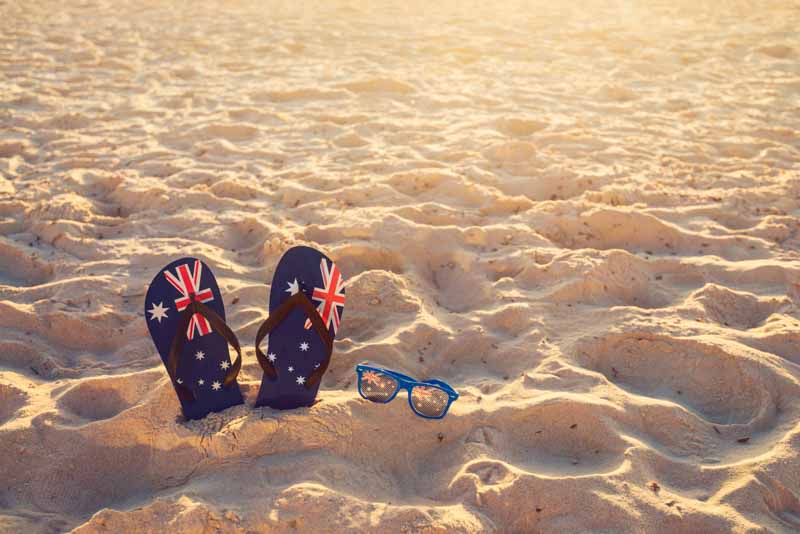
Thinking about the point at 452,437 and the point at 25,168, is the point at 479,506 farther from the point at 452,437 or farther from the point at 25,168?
the point at 25,168

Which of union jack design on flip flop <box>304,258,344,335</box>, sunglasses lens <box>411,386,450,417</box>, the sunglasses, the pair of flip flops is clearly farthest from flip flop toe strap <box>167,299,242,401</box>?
sunglasses lens <box>411,386,450,417</box>

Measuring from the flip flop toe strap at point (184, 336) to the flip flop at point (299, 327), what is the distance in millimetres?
89

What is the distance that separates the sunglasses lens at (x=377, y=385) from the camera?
1.77 metres

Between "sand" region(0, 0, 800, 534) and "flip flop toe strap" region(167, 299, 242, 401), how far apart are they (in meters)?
0.10

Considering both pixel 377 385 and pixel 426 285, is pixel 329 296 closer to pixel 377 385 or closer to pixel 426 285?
pixel 377 385

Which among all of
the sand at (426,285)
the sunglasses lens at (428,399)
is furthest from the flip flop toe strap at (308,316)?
the sunglasses lens at (428,399)

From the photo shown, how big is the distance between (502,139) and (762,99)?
7.24 ft

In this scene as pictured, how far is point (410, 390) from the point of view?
175 cm

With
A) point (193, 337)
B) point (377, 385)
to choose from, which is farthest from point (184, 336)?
point (377, 385)

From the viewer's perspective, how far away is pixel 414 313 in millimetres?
2205

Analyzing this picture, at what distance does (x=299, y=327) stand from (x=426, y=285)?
2.44ft

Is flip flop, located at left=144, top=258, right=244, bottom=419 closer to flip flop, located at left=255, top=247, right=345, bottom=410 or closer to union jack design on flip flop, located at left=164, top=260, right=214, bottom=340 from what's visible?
union jack design on flip flop, located at left=164, top=260, right=214, bottom=340

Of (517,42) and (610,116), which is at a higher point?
(517,42)

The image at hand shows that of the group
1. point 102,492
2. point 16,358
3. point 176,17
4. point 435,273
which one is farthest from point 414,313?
point 176,17
